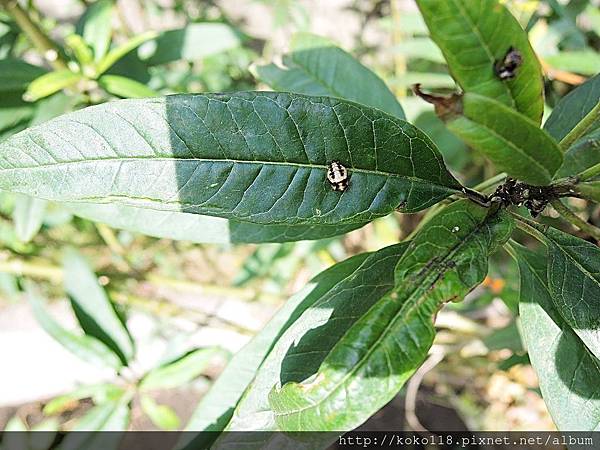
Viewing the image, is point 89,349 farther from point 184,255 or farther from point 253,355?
point 184,255

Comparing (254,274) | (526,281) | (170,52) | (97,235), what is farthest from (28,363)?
(526,281)

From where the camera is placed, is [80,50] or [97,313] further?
[97,313]

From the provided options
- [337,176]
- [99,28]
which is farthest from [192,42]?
[337,176]

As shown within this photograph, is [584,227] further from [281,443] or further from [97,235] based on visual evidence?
[97,235]

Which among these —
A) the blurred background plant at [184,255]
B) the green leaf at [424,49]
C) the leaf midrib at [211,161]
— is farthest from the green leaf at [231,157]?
the green leaf at [424,49]

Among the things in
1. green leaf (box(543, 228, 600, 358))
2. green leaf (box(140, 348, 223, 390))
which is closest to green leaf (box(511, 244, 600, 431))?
green leaf (box(543, 228, 600, 358))

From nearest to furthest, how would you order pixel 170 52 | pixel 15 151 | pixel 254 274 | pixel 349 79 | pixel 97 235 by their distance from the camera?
1. pixel 15 151
2. pixel 349 79
3. pixel 170 52
4. pixel 254 274
5. pixel 97 235

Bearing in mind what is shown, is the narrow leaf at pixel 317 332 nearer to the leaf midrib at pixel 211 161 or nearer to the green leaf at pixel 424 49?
the leaf midrib at pixel 211 161
